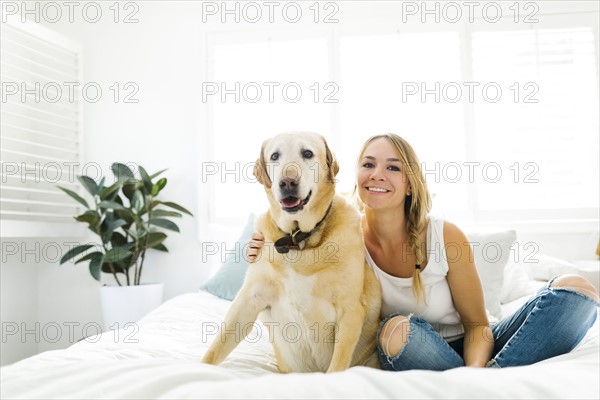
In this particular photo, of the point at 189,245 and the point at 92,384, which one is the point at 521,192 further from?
the point at 92,384

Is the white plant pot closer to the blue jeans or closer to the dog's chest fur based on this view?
the dog's chest fur

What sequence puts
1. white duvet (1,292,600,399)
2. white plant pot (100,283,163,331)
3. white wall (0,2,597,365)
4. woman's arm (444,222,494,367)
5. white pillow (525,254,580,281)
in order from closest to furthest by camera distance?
white duvet (1,292,600,399) → woman's arm (444,222,494,367) → white pillow (525,254,580,281) → white plant pot (100,283,163,331) → white wall (0,2,597,365)

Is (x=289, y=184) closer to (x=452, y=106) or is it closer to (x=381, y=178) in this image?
(x=381, y=178)

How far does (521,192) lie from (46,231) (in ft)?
9.29

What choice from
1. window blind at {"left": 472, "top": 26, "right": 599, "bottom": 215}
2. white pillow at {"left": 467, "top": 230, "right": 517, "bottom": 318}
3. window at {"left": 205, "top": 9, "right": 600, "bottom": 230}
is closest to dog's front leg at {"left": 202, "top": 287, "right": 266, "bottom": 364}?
white pillow at {"left": 467, "top": 230, "right": 517, "bottom": 318}

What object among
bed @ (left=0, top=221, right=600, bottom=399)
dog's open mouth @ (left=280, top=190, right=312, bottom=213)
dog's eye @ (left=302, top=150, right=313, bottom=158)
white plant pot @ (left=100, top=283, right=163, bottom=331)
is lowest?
white plant pot @ (left=100, top=283, right=163, bottom=331)

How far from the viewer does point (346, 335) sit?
56.3 inches

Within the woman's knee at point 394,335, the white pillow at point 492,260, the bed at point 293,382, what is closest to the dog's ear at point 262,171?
the woman's knee at point 394,335

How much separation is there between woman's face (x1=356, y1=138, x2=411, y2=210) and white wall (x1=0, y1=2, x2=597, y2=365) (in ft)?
6.45

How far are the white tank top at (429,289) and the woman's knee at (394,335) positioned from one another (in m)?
0.13

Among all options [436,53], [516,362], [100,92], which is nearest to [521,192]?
[436,53]

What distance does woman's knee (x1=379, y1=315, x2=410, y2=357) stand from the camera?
143 cm

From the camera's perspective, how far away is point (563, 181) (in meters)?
3.21

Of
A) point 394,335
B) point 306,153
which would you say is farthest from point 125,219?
point 394,335
